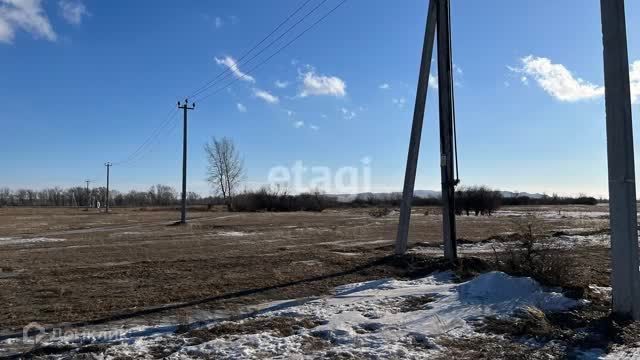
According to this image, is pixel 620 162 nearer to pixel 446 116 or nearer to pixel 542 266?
pixel 542 266

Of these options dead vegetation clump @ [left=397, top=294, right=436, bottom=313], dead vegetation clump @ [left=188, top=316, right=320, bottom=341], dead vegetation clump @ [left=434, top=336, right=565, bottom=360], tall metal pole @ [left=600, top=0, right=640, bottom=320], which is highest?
tall metal pole @ [left=600, top=0, right=640, bottom=320]

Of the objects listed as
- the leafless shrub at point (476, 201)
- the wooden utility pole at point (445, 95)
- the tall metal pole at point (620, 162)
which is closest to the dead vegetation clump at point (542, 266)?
the tall metal pole at point (620, 162)

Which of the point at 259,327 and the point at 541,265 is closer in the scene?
the point at 259,327

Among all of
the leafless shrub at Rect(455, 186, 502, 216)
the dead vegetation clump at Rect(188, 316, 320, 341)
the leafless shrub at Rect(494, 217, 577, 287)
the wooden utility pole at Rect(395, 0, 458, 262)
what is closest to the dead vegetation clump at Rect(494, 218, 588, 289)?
the leafless shrub at Rect(494, 217, 577, 287)

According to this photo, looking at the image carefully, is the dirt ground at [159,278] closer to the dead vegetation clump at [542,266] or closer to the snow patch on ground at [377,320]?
the snow patch on ground at [377,320]

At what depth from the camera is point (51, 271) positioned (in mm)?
12172

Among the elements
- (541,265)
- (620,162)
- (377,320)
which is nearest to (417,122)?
(541,265)

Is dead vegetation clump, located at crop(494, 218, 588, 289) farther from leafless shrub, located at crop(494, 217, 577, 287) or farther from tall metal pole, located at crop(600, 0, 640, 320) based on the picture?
tall metal pole, located at crop(600, 0, 640, 320)

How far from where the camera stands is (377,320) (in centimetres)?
683

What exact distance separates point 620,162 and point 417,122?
19.8ft

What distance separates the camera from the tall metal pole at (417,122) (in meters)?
12.0

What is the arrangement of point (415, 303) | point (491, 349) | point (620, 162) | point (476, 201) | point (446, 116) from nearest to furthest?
point (491, 349) < point (620, 162) < point (415, 303) < point (446, 116) < point (476, 201)

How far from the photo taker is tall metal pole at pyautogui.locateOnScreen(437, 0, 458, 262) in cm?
1191

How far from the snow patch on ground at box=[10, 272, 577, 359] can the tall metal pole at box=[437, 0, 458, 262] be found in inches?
106
